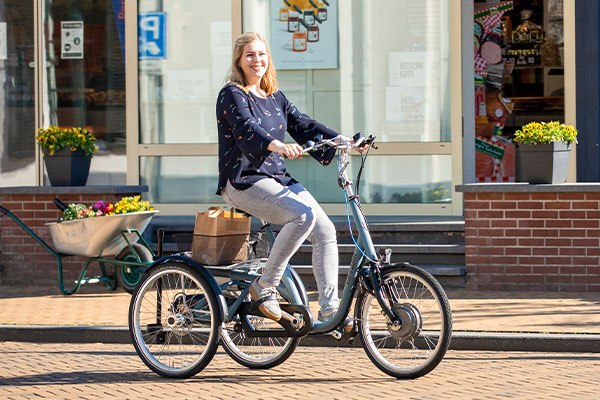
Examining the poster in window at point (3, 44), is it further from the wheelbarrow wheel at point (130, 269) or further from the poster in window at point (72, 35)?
the wheelbarrow wheel at point (130, 269)

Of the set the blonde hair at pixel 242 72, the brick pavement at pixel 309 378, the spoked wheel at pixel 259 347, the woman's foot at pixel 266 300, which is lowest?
the brick pavement at pixel 309 378

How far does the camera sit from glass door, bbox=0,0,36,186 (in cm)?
1413

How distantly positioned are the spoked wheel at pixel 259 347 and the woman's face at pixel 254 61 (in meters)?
1.25

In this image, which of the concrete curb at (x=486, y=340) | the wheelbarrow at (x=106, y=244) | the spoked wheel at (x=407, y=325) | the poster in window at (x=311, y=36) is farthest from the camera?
the poster in window at (x=311, y=36)

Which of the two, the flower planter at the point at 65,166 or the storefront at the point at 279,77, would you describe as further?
the storefront at the point at 279,77

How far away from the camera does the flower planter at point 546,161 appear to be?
10.6 m

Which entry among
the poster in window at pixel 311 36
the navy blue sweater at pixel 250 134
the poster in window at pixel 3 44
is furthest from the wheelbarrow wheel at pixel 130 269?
the poster in window at pixel 3 44

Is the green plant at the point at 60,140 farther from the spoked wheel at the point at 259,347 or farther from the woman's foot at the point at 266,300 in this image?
the woman's foot at the point at 266,300

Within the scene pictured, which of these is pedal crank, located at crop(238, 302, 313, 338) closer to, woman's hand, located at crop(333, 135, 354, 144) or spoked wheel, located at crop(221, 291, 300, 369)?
spoked wheel, located at crop(221, 291, 300, 369)

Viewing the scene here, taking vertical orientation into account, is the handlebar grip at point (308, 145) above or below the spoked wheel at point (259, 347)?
above

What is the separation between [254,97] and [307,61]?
5.79m

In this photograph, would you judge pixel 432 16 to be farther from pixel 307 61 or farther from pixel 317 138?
pixel 317 138

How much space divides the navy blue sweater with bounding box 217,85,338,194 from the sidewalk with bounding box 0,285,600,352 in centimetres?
182

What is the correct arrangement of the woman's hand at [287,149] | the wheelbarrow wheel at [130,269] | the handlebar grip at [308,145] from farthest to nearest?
1. the wheelbarrow wheel at [130,269]
2. the handlebar grip at [308,145]
3. the woman's hand at [287,149]
